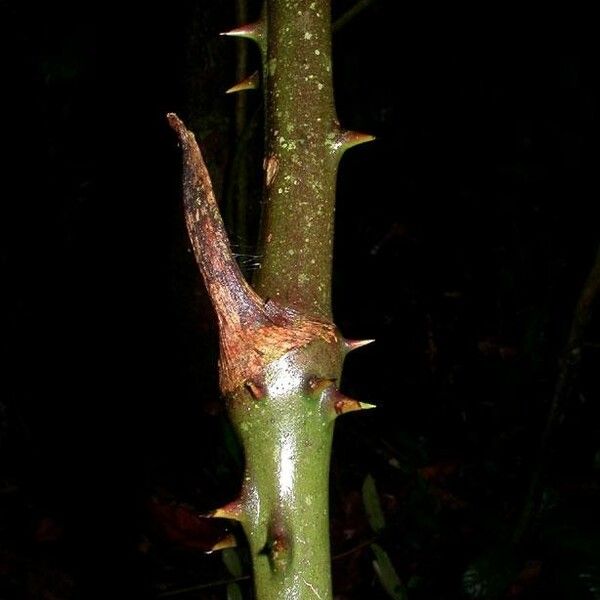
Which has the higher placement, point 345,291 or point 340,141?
point 340,141

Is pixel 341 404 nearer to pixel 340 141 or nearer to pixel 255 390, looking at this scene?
pixel 255 390

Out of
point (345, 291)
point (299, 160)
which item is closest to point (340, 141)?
point (299, 160)

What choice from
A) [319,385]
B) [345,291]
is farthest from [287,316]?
[345,291]

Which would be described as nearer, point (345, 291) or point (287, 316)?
point (287, 316)

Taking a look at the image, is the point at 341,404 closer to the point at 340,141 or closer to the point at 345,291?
the point at 340,141

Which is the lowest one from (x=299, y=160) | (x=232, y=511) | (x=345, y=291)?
(x=345, y=291)

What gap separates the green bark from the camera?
45 cm

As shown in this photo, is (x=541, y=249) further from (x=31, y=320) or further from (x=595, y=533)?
(x=31, y=320)

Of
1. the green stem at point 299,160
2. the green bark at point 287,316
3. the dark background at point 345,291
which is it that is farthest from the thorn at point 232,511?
the dark background at point 345,291

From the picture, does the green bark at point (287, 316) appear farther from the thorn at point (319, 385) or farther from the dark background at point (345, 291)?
the dark background at point (345, 291)

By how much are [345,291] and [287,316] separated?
2.31m

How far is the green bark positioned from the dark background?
125 cm

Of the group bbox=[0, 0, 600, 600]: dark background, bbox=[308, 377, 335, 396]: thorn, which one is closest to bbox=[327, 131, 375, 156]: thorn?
bbox=[308, 377, 335, 396]: thorn

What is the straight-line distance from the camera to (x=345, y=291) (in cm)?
279
